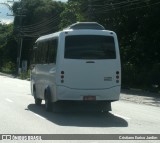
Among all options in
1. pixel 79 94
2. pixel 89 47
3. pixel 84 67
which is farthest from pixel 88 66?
pixel 79 94

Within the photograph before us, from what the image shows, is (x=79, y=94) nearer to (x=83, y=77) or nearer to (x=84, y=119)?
(x=83, y=77)

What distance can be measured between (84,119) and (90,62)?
2147 mm

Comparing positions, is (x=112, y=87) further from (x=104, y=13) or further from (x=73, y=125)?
(x=104, y=13)

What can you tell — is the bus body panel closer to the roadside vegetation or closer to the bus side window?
the bus side window

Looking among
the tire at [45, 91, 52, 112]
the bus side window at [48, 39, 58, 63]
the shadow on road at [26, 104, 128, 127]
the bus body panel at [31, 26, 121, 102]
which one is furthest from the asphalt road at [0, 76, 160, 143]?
the bus side window at [48, 39, 58, 63]

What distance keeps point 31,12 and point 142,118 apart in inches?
3014

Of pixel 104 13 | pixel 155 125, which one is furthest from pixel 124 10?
pixel 155 125

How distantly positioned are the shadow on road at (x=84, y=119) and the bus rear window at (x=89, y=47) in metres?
2.04

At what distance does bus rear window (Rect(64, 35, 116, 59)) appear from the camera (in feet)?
57.9

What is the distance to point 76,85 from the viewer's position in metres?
17.5

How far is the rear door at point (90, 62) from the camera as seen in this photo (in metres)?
17.5

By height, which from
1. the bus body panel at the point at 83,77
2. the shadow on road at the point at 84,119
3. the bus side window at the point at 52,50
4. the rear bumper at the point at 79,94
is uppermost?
the bus side window at the point at 52,50

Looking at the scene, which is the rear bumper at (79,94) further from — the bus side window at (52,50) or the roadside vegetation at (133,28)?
the roadside vegetation at (133,28)

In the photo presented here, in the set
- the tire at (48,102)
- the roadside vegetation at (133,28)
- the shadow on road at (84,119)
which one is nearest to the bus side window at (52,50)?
the tire at (48,102)
